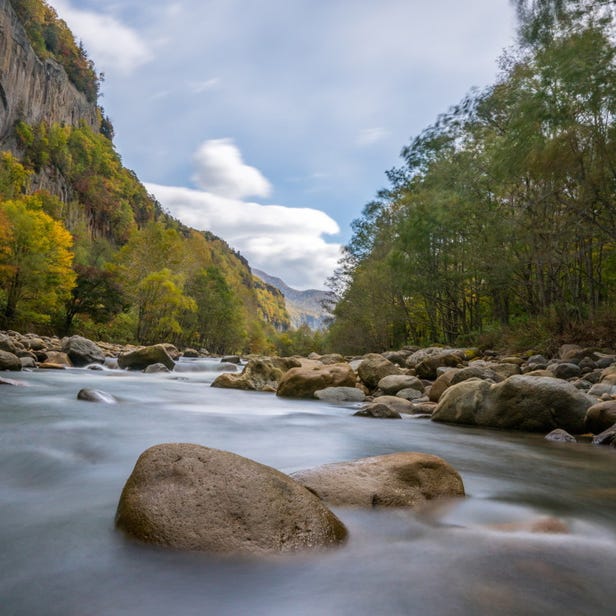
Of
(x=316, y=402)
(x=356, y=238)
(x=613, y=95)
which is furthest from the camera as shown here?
(x=356, y=238)

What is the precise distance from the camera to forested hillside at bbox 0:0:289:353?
28422 mm

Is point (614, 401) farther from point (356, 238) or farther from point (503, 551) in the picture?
point (356, 238)

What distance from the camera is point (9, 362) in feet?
38.2

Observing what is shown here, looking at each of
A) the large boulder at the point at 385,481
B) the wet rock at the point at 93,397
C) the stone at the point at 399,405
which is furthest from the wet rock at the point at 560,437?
the wet rock at the point at 93,397

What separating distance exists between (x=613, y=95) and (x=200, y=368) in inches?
618

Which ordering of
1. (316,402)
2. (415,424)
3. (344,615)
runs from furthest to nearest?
(316,402)
(415,424)
(344,615)

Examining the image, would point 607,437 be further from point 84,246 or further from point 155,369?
point 84,246

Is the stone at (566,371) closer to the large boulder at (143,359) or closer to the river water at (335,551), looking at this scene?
the river water at (335,551)

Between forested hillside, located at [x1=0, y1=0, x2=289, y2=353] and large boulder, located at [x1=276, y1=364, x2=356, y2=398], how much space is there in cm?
2268

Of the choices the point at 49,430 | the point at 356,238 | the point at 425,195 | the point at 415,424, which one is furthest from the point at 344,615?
Result: the point at 356,238

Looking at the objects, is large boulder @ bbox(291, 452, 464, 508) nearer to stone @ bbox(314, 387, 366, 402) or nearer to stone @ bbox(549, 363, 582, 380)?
stone @ bbox(314, 387, 366, 402)

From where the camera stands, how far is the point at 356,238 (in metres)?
35.3

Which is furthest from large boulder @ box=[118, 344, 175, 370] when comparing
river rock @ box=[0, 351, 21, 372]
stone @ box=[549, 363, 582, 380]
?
stone @ box=[549, 363, 582, 380]

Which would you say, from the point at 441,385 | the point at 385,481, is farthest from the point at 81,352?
the point at 385,481
